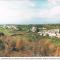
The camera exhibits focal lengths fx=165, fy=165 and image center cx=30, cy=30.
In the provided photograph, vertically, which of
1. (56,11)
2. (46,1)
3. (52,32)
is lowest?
(52,32)

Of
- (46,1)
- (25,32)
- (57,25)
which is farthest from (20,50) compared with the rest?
(46,1)

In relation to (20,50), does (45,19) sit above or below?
above

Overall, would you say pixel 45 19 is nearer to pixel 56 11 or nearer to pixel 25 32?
pixel 56 11

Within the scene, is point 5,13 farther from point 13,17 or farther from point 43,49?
point 43,49

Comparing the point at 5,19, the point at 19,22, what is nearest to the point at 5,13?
the point at 5,19

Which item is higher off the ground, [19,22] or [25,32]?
[19,22]

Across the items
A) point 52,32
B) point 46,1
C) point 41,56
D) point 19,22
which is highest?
point 46,1
